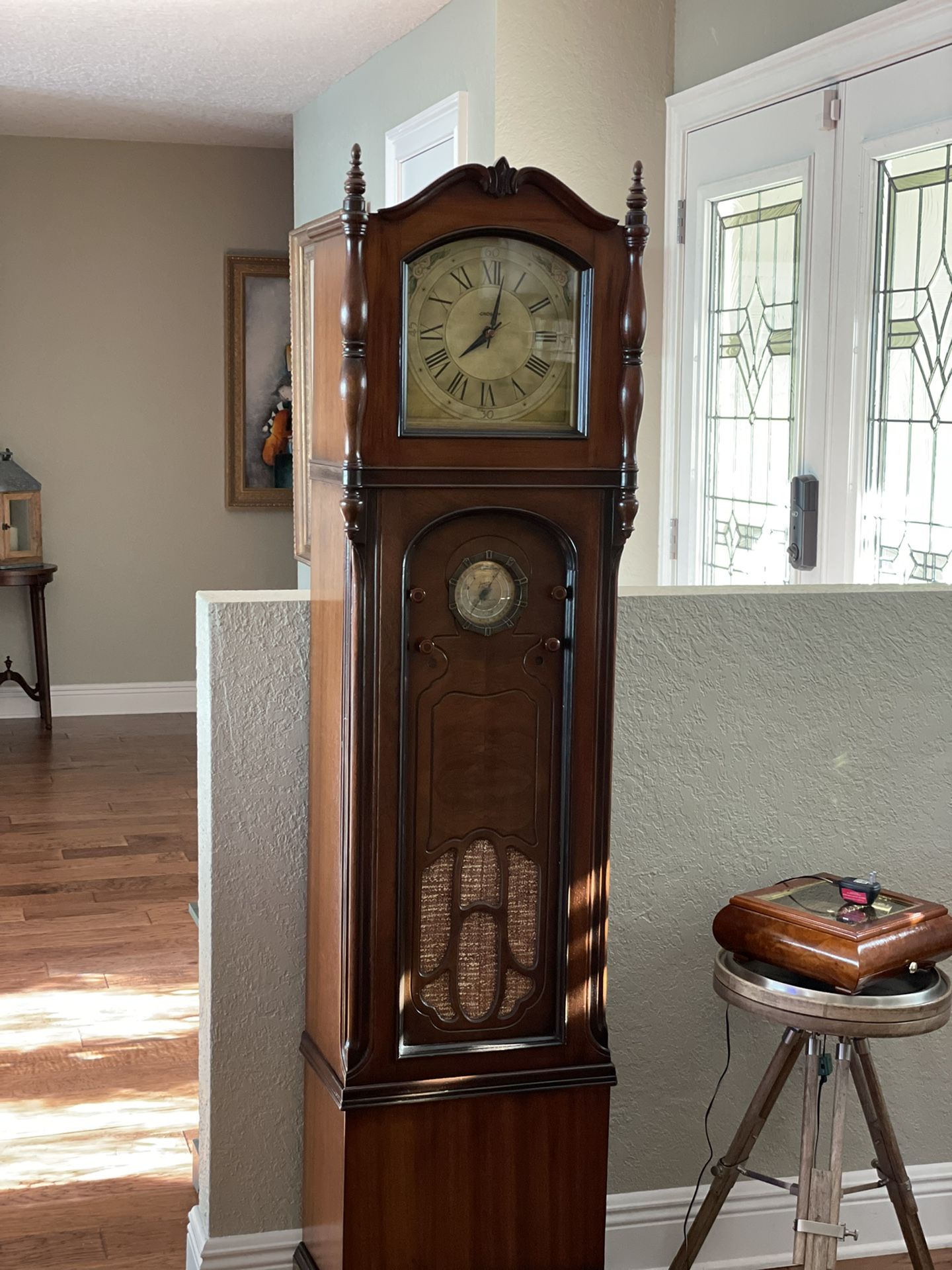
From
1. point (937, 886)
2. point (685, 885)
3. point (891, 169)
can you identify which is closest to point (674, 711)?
point (685, 885)

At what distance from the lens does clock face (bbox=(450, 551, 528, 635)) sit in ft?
6.35

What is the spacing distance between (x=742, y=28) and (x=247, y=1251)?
308 centimetres

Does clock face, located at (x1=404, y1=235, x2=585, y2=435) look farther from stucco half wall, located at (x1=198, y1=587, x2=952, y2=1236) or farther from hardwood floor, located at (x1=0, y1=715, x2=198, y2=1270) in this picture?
hardwood floor, located at (x1=0, y1=715, x2=198, y2=1270)

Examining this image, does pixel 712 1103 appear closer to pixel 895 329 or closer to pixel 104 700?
pixel 895 329

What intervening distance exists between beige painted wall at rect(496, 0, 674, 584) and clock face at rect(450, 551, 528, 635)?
2.33 m

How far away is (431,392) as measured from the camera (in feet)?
6.17

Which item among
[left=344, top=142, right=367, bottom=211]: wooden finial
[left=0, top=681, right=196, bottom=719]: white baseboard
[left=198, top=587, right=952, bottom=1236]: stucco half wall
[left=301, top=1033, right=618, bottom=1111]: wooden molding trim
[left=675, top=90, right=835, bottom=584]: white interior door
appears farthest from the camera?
[left=0, top=681, right=196, bottom=719]: white baseboard

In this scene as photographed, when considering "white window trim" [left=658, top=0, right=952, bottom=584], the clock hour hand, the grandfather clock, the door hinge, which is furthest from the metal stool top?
the door hinge

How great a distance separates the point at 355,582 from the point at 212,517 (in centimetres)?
524

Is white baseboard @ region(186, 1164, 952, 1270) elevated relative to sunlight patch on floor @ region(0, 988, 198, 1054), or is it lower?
elevated

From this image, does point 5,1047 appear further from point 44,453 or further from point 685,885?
point 44,453

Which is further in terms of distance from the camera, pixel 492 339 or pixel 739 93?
pixel 739 93

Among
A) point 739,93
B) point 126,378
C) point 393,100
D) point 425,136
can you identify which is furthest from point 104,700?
point 739,93

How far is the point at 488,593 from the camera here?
1.95 metres
